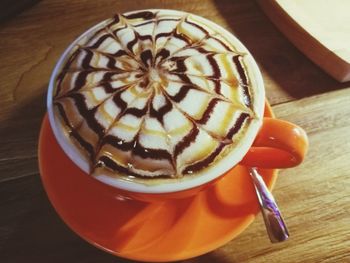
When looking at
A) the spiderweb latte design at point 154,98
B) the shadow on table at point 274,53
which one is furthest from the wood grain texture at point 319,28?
the spiderweb latte design at point 154,98

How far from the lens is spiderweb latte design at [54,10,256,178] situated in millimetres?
543

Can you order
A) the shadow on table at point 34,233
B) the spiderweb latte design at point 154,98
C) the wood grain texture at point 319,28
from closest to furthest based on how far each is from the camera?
the spiderweb latte design at point 154,98 → the shadow on table at point 34,233 → the wood grain texture at point 319,28

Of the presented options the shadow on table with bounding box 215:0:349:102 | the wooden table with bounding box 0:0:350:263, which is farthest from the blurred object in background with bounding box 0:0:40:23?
the shadow on table with bounding box 215:0:349:102

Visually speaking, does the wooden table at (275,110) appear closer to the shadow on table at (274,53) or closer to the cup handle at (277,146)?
the shadow on table at (274,53)

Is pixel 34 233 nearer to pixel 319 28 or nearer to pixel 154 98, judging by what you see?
pixel 154 98

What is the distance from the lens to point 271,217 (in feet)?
2.12

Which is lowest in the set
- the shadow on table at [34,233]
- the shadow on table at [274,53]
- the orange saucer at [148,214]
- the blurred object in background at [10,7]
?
the shadow on table at [34,233]

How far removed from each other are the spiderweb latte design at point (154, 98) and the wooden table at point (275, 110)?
0.21m

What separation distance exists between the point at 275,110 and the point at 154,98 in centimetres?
36

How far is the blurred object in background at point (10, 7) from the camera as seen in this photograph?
0.91 metres

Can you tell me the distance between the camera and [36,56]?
884mm

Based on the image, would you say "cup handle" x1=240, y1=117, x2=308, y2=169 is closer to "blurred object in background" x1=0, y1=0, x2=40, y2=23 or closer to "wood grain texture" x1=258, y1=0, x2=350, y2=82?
"wood grain texture" x1=258, y1=0, x2=350, y2=82

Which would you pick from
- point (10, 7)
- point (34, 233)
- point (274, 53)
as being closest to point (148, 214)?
point (34, 233)

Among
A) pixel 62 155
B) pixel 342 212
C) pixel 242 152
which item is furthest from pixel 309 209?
A: pixel 62 155
